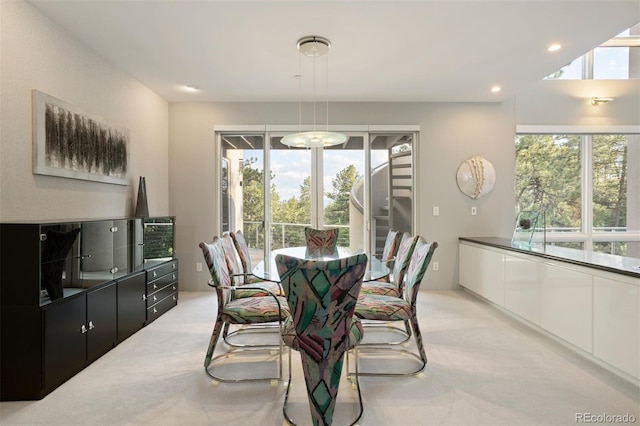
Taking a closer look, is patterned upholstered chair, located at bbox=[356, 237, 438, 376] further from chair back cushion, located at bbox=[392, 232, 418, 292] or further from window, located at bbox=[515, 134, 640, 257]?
window, located at bbox=[515, 134, 640, 257]

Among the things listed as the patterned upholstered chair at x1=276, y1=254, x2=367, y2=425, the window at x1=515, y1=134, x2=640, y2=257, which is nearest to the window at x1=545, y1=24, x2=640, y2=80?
the window at x1=515, y1=134, x2=640, y2=257

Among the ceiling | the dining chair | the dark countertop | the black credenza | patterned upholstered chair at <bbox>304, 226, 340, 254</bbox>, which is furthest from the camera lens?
patterned upholstered chair at <bbox>304, 226, 340, 254</bbox>

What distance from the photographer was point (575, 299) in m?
2.45

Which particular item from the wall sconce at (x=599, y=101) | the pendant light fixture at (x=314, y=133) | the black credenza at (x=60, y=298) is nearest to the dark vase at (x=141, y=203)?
the black credenza at (x=60, y=298)

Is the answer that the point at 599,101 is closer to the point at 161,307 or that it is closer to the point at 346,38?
the point at 346,38

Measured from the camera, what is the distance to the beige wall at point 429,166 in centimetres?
455

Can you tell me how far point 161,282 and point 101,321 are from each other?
103cm

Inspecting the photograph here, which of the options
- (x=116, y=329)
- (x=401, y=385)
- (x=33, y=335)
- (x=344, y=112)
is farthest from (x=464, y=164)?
(x=33, y=335)

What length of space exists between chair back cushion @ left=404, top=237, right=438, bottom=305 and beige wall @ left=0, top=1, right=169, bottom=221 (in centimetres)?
272

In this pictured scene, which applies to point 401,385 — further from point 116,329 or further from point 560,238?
point 560,238

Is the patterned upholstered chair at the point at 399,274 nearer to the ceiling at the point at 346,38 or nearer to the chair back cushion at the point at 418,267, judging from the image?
the chair back cushion at the point at 418,267

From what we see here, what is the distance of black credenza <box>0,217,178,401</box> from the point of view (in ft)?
6.47

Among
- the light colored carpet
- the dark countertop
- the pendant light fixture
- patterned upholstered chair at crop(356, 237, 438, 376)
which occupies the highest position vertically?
the pendant light fixture

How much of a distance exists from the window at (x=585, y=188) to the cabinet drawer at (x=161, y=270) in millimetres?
4825
